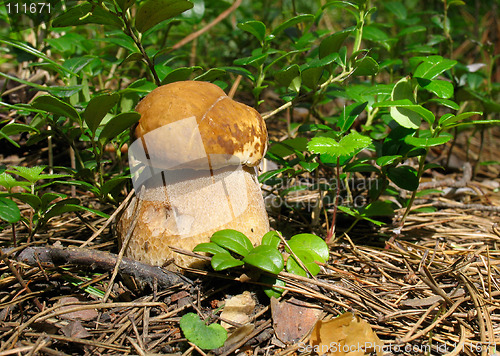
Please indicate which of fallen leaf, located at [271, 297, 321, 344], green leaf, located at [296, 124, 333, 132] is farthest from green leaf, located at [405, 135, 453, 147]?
fallen leaf, located at [271, 297, 321, 344]

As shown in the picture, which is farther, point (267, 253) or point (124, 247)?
point (124, 247)

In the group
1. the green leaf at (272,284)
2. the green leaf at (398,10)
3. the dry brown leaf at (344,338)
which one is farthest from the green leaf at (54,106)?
the green leaf at (398,10)

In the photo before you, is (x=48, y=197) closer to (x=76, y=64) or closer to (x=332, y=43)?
(x=76, y=64)

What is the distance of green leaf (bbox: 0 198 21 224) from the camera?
3.81 ft

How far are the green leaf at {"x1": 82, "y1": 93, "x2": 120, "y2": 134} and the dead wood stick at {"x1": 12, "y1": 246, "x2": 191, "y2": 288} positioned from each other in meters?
0.47

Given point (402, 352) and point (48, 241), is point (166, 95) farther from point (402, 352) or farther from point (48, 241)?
point (402, 352)

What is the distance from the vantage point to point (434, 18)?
2.40m

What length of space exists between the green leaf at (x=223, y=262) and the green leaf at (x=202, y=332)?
0.18 m

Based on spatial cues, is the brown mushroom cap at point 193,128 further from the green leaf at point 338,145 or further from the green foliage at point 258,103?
the green leaf at point 338,145

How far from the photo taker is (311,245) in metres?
1.40

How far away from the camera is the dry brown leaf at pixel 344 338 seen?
1.06 m

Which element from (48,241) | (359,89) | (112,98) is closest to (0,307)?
(48,241)

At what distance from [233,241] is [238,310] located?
8.9 inches

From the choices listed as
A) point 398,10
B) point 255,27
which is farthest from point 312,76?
point 398,10
